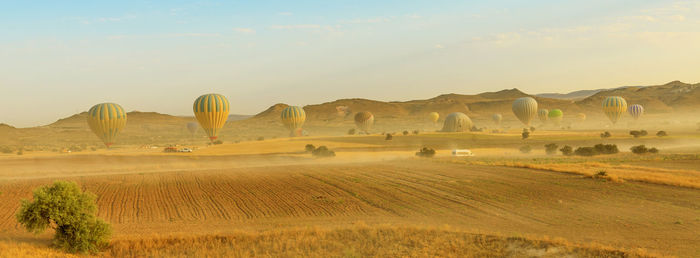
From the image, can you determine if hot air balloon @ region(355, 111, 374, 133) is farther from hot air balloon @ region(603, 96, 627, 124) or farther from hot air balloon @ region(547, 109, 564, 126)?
hot air balloon @ region(547, 109, 564, 126)

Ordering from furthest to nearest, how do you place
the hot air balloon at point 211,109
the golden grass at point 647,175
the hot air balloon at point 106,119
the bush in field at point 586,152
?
the hot air balloon at point 211,109
the hot air balloon at point 106,119
the bush in field at point 586,152
the golden grass at point 647,175

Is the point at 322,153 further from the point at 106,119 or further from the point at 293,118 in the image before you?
the point at 293,118

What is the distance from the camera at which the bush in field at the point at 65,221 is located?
1867cm

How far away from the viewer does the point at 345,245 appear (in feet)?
62.3

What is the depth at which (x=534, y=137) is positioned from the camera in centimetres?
10250

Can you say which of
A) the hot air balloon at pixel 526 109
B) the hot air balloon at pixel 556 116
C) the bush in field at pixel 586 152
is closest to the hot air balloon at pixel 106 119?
the bush in field at pixel 586 152

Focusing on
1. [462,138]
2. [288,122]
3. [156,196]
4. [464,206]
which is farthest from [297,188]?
[288,122]

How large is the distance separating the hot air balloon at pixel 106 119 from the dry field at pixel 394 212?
122 ft

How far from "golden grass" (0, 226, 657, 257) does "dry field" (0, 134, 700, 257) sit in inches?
2.1

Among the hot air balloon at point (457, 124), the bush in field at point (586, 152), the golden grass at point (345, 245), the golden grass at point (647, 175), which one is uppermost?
the hot air balloon at point (457, 124)

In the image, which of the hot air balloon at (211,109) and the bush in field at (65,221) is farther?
the hot air balloon at (211,109)

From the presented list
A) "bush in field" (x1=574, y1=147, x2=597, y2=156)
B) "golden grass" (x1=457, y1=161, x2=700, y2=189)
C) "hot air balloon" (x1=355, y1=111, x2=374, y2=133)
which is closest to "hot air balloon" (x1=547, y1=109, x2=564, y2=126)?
"hot air balloon" (x1=355, y1=111, x2=374, y2=133)

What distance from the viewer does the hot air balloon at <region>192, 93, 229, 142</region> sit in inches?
3110

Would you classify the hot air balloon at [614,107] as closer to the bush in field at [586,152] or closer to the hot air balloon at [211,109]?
the bush in field at [586,152]
